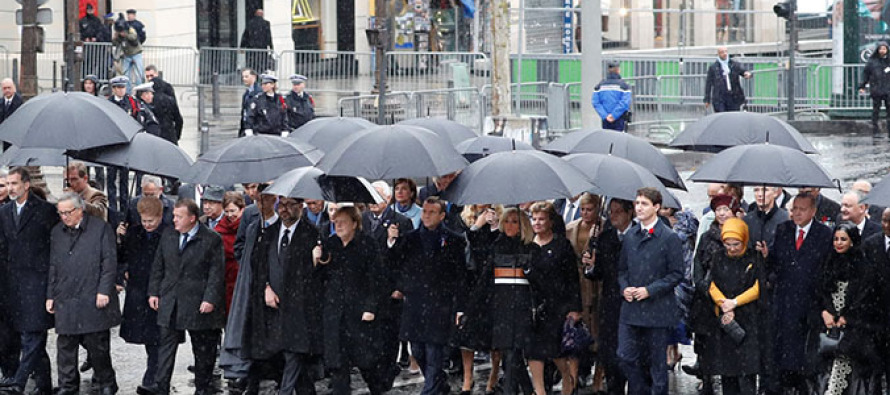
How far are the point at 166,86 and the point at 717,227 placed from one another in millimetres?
12794

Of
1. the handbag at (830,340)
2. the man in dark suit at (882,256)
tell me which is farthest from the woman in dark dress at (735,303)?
the man in dark suit at (882,256)

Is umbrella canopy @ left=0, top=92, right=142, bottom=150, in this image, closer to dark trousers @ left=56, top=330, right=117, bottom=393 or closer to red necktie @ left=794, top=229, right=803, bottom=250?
dark trousers @ left=56, top=330, right=117, bottom=393

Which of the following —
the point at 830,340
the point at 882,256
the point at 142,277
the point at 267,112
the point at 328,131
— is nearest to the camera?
the point at 882,256

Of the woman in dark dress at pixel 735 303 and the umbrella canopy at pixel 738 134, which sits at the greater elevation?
the umbrella canopy at pixel 738 134

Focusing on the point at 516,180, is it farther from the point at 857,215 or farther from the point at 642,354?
the point at 857,215

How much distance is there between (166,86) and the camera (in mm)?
22812

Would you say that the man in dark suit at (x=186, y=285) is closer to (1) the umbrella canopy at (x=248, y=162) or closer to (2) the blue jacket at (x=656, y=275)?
(1) the umbrella canopy at (x=248, y=162)

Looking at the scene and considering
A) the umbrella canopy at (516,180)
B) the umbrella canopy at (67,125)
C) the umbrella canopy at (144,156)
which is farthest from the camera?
the umbrella canopy at (144,156)

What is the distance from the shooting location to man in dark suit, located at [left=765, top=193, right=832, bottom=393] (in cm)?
1102

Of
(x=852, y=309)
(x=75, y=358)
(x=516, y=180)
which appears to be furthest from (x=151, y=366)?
(x=852, y=309)

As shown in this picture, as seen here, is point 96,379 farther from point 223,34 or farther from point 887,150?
point 223,34

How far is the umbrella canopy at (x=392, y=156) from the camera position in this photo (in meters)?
10.8

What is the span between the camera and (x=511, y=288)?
1143cm

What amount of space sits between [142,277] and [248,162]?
1265 millimetres
